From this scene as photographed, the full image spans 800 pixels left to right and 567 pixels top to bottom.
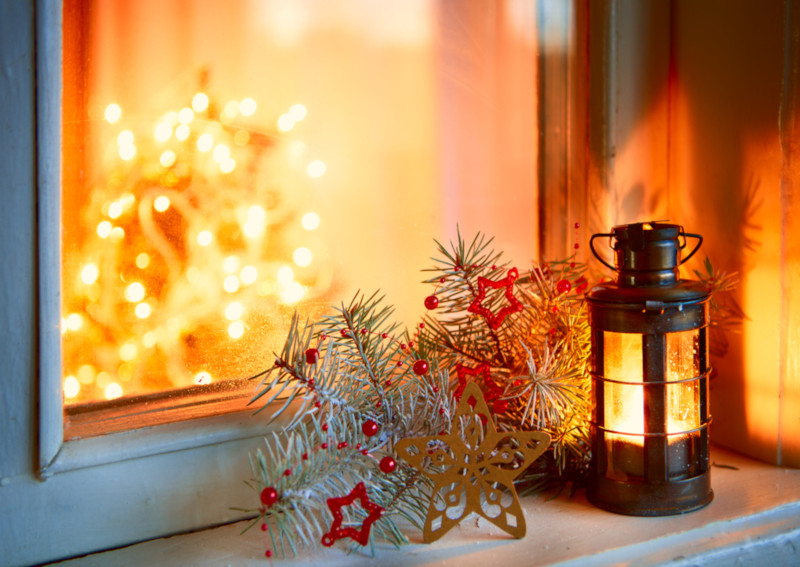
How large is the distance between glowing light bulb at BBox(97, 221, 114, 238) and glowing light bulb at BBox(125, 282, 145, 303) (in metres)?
0.06

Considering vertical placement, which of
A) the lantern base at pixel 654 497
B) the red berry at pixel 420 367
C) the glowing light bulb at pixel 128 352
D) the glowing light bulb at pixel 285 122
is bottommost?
the lantern base at pixel 654 497

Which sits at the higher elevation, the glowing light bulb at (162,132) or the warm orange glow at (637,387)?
the glowing light bulb at (162,132)

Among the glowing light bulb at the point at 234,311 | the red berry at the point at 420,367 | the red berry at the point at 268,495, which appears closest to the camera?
the red berry at the point at 268,495

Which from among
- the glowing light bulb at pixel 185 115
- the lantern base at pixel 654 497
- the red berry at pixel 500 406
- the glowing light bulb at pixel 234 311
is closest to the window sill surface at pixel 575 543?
the lantern base at pixel 654 497

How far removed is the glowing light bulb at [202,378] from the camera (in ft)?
2.54

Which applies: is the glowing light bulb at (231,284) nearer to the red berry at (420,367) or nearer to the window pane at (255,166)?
the window pane at (255,166)

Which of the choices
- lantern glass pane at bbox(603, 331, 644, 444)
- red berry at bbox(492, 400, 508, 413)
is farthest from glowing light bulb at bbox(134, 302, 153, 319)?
lantern glass pane at bbox(603, 331, 644, 444)

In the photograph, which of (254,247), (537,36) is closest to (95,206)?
(254,247)

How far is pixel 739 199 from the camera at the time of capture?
876mm

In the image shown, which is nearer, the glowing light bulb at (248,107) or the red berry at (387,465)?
the red berry at (387,465)

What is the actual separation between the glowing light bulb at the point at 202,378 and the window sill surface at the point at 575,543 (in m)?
0.16

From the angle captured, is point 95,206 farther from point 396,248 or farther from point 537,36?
point 537,36

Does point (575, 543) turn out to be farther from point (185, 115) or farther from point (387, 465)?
point (185, 115)

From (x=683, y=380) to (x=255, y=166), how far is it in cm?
53
